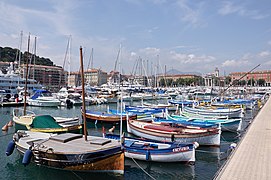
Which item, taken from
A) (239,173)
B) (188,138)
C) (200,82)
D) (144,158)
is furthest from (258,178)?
(200,82)

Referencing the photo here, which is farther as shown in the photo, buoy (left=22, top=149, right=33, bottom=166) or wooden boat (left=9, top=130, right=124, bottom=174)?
buoy (left=22, top=149, right=33, bottom=166)

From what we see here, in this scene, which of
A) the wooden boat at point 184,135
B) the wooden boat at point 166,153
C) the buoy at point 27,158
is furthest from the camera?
the wooden boat at point 184,135

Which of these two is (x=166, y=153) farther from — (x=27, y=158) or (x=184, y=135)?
(x=27, y=158)

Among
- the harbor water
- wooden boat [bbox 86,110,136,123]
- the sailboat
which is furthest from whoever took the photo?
wooden boat [bbox 86,110,136,123]

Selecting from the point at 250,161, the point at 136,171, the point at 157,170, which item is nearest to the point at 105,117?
the point at 136,171

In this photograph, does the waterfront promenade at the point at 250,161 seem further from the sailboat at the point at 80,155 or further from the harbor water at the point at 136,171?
the sailboat at the point at 80,155

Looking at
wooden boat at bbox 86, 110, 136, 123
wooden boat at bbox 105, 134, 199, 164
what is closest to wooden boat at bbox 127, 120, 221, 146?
wooden boat at bbox 105, 134, 199, 164

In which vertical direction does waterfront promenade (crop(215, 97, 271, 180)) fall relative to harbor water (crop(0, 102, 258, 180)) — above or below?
above

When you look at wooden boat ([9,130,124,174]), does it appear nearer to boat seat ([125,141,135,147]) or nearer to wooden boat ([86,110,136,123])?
boat seat ([125,141,135,147])

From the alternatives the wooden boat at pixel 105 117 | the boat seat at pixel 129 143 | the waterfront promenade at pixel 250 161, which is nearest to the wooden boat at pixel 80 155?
the boat seat at pixel 129 143

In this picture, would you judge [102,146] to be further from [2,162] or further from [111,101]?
[111,101]

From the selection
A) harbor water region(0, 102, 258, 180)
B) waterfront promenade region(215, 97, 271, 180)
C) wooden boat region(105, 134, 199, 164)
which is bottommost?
harbor water region(0, 102, 258, 180)

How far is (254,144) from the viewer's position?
18.1 m

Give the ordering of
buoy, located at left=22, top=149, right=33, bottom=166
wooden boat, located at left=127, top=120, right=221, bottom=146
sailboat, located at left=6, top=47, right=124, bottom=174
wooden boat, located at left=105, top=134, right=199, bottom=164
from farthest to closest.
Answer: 1. wooden boat, located at left=127, top=120, right=221, bottom=146
2. wooden boat, located at left=105, top=134, right=199, bottom=164
3. buoy, located at left=22, top=149, right=33, bottom=166
4. sailboat, located at left=6, top=47, right=124, bottom=174
